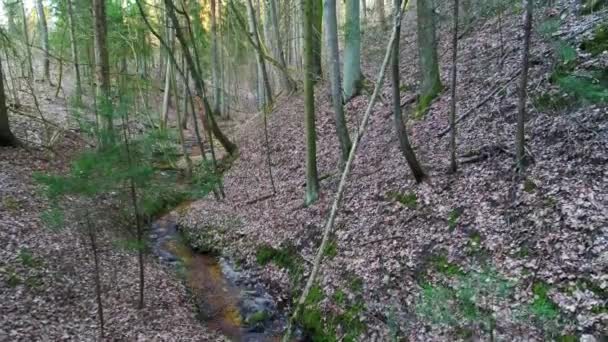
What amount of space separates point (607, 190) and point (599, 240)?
99cm

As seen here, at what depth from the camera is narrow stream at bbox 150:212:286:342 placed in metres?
8.83

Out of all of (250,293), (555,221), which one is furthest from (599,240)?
(250,293)

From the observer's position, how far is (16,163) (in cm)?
1305

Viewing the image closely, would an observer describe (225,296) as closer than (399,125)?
No

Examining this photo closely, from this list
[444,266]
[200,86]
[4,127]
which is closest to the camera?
[444,266]

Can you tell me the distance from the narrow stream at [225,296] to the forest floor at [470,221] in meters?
0.39

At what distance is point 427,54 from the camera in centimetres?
1149

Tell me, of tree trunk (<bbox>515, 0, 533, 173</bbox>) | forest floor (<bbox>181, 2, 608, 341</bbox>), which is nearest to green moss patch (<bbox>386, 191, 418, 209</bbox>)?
forest floor (<bbox>181, 2, 608, 341</bbox>)

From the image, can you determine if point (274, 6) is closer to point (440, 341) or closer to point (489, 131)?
point (489, 131)

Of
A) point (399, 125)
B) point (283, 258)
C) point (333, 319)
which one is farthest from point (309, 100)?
point (333, 319)

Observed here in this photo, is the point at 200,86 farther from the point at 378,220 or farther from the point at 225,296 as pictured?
the point at 378,220

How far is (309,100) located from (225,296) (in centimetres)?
512

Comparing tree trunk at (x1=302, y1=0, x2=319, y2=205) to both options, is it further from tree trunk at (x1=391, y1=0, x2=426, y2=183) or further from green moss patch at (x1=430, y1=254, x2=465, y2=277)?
green moss patch at (x1=430, y1=254, x2=465, y2=277)

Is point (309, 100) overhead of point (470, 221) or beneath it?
overhead
